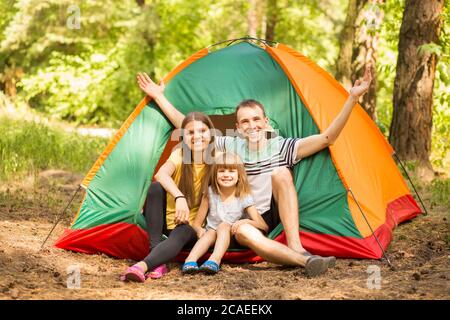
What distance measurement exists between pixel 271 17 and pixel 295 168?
41.7ft

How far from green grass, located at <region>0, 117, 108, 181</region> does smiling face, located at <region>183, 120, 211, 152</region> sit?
325 cm

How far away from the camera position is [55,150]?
8109 millimetres

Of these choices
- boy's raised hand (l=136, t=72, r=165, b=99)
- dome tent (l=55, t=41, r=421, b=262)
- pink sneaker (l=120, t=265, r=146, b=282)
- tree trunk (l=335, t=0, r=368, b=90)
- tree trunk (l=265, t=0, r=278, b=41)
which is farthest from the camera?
tree trunk (l=265, t=0, r=278, b=41)

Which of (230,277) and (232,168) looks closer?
(230,277)

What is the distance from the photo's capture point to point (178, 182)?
4.38 m

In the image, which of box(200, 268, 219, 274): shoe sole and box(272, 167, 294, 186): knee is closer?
box(200, 268, 219, 274): shoe sole

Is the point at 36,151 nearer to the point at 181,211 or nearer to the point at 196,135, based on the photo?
the point at 196,135

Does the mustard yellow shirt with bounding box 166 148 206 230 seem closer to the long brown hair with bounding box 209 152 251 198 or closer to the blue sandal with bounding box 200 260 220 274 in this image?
the long brown hair with bounding box 209 152 251 198

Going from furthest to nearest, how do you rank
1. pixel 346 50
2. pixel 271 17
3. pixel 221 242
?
pixel 271 17 → pixel 346 50 → pixel 221 242

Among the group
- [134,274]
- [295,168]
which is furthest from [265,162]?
[134,274]

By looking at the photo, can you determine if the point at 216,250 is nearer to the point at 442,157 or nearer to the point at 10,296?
the point at 10,296

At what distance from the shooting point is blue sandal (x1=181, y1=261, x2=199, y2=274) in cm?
393

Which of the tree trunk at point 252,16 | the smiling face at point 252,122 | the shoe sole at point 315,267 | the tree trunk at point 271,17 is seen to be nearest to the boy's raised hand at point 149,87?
the smiling face at point 252,122

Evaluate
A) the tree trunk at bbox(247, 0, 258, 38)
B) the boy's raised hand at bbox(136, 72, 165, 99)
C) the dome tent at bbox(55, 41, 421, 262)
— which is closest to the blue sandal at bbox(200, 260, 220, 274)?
the dome tent at bbox(55, 41, 421, 262)
